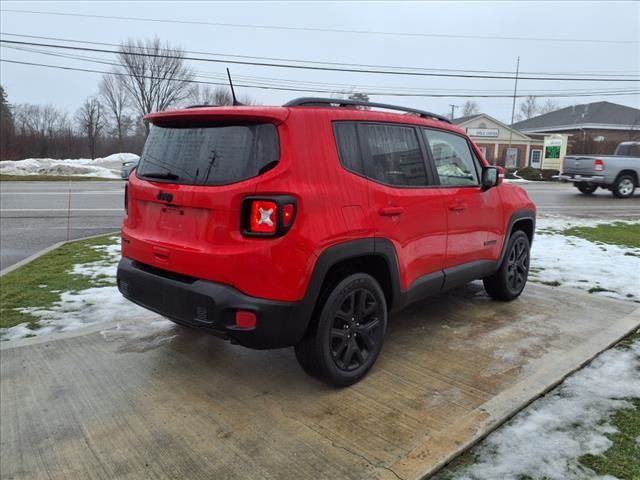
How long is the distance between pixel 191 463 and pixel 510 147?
2103 inches

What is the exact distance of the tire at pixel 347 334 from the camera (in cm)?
320

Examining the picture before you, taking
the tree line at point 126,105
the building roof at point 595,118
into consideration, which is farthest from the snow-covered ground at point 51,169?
the building roof at point 595,118

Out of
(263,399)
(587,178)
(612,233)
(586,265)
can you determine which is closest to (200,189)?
(263,399)

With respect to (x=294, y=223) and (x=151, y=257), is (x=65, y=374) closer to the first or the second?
(x=151, y=257)

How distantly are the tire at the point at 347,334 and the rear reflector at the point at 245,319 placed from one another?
446 mm

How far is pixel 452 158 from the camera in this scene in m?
4.39

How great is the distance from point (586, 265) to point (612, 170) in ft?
42.0

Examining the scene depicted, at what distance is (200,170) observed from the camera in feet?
10.4

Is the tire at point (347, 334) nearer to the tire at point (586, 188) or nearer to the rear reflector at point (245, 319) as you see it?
the rear reflector at point (245, 319)

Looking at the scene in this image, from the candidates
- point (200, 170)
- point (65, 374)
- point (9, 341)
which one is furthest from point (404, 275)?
point (9, 341)

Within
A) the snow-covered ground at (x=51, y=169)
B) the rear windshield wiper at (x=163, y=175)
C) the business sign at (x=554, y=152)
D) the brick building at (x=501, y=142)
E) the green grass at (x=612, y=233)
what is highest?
the brick building at (x=501, y=142)

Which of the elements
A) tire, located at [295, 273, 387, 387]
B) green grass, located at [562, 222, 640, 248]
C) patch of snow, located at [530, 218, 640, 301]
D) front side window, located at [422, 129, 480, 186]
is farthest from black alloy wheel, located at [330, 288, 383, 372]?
green grass, located at [562, 222, 640, 248]

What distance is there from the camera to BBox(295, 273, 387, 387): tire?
3.20 m

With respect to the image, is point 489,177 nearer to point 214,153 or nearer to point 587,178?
point 214,153
